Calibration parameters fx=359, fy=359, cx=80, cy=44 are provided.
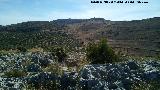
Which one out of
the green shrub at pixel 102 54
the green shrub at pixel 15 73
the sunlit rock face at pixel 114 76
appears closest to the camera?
the sunlit rock face at pixel 114 76

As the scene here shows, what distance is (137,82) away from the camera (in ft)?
82.2

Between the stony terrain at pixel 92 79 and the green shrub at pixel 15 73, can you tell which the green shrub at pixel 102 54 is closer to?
the stony terrain at pixel 92 79

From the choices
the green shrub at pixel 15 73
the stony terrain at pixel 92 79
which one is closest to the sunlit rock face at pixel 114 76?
the stony terrain at pixel 92 79

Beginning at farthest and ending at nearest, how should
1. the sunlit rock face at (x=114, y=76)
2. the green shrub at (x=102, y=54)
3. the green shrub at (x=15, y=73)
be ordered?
1. the green shrub at (x=102, y=54)
2. the green shrub at (x=15, y=73)
3. the sunlit rock face at (x=114, y=76)

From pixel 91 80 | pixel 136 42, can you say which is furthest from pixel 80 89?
pixel 136 42

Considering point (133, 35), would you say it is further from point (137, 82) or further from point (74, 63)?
point (137, 82)

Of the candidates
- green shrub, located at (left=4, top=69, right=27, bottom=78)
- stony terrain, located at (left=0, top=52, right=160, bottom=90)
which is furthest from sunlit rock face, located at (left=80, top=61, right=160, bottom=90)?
green shrub, located at (left=4, top=69, right=27, bottom=78)

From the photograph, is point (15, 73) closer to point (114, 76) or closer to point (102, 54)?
point (114, 76)

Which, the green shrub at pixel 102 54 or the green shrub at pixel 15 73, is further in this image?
the green shrub at pixel 102 54

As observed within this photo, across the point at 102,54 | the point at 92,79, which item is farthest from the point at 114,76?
the point at 102,54

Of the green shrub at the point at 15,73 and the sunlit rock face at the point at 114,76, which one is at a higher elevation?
the sunlit rock face at the point at 114,76

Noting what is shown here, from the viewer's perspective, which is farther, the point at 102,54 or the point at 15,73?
the point at 102,54

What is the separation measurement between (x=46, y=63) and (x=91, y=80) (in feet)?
49.1

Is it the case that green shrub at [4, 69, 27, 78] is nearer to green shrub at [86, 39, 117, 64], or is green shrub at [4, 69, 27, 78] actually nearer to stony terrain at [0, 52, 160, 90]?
stony terrain at [0, 52, 160, 90]
